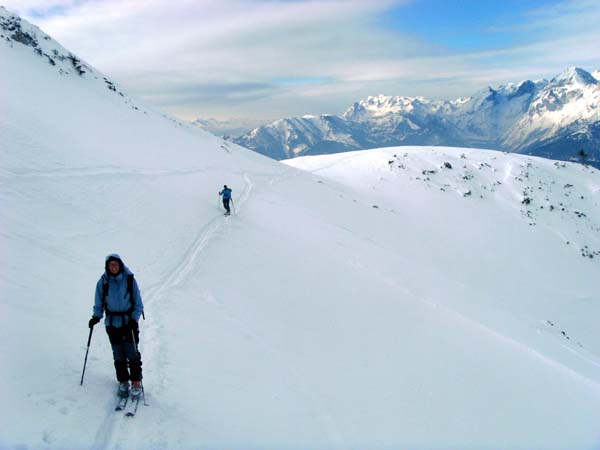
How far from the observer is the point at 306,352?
40.0ft

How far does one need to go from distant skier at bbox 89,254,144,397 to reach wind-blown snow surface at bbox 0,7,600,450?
1.85ft

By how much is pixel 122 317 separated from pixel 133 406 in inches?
67.9

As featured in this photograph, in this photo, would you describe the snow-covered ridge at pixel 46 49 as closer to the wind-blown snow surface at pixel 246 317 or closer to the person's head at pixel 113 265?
the wind-blown snow surface at pixel 246 317

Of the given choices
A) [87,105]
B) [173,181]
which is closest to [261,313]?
[173,181]

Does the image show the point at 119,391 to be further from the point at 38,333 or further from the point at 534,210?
the point at 534,210

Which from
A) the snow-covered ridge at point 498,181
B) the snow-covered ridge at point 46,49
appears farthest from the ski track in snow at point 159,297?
the snow-covered ridge at point 498,181

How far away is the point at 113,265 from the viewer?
7.43m

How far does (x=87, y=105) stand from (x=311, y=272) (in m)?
28.7

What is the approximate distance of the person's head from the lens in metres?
7.39

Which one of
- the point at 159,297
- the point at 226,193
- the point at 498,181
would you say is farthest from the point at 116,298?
the point at 498,181

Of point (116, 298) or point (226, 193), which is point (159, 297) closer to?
Result: point (116, 298)

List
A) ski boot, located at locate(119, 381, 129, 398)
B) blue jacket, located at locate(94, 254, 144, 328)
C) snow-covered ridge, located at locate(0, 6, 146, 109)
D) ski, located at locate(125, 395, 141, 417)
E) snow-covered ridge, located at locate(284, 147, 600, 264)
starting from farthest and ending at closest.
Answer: snow-covered ridge, located at locate(284, 147, 600, 264)
snow-covered ridge, located at locate(0, 6, 146, 109)
ski boot, located at locate(119, 381, 129, 398)
blue jacket, located at locate(94, 254, 144, 328)
ski, located at locate(125, 395, 141, 417)

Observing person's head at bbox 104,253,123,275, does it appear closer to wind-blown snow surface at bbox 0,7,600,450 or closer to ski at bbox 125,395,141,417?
wind-blown snow surface at bbox 0,7,600,450

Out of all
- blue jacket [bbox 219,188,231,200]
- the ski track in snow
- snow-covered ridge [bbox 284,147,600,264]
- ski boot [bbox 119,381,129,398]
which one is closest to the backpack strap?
ski boot [bbox 119,381,129,398]
